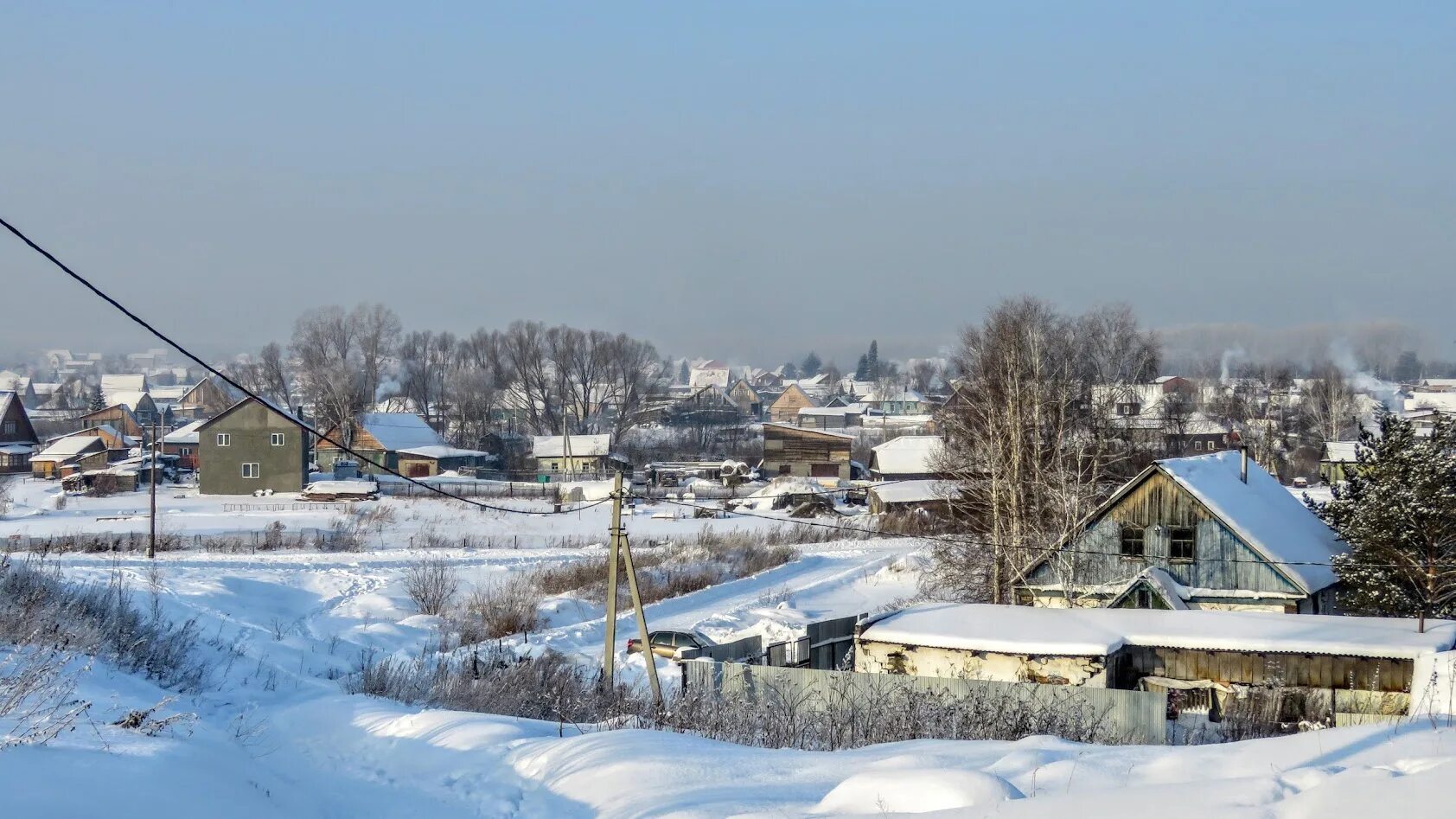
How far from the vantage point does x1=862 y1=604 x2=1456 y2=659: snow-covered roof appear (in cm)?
1658

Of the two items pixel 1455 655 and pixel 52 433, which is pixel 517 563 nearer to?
pixel 1455 655

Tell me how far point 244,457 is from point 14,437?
34.7 m

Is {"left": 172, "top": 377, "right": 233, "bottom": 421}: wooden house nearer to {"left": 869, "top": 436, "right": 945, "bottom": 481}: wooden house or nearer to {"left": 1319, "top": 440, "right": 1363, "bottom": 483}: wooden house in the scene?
{"left": 869, "top": 436, "right": 945, "bottom": 481}: wooden house

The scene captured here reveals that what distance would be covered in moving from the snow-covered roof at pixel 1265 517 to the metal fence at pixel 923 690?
33.4 feet

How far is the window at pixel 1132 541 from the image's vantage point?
80.0ft

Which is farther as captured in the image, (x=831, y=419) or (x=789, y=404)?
(x=789, y=404)

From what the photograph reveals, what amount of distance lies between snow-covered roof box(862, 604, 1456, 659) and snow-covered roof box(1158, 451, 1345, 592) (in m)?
4.70

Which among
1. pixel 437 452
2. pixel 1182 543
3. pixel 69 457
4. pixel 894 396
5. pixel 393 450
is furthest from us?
pixel 894 396

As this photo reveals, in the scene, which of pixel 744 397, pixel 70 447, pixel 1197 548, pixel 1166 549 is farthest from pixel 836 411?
pixel 1197 548

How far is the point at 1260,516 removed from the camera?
79.0 ft

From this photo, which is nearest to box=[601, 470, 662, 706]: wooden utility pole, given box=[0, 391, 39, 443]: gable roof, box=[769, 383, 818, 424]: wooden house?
box=[0, 391, 39, 443]: gable roof

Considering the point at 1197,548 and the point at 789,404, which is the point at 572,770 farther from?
the point at 789,404

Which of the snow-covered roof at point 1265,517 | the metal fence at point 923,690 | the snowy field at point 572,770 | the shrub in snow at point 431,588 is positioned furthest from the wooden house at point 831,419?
the snowy field at point 572,770

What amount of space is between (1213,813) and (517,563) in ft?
99.9
